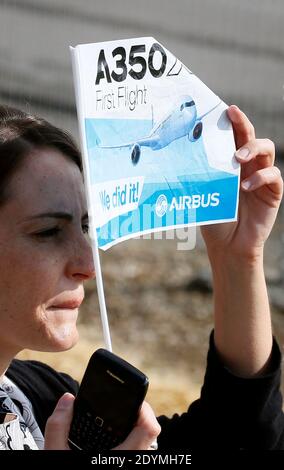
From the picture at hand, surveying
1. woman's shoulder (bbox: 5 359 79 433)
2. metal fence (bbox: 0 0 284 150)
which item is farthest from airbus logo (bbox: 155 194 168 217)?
metal fence (bbox: 0 0 284 150)

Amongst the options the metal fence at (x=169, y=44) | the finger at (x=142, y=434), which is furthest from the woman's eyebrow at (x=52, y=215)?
the metal fence at (x=169, y=44)

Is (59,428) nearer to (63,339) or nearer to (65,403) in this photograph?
(65,403)

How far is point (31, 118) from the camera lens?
2.19m

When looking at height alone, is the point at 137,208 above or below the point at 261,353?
above

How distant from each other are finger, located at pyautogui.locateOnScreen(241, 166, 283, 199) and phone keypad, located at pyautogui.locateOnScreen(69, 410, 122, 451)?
24.1 inches

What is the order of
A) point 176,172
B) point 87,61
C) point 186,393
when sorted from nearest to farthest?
point 87,61 → point 176,172 → point 186,393

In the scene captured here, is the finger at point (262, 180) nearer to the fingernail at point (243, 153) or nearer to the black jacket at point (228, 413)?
the fingernail at point (243, 153)

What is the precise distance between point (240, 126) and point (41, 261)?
20.0 inches

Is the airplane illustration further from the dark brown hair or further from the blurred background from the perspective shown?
the blurred background

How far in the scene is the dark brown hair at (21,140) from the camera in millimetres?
2031

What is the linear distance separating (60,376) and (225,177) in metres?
0.70

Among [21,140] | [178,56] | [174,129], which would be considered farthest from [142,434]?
[178,56]
